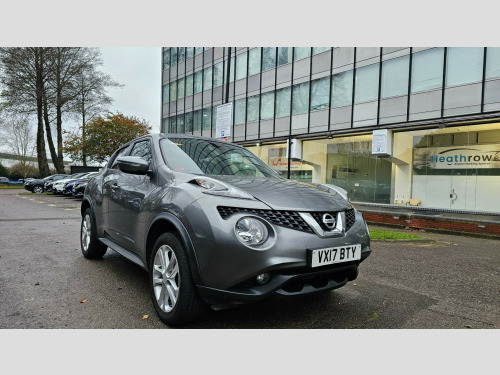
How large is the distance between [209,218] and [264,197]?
453 mm

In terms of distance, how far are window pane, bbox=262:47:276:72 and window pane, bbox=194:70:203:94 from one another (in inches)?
281

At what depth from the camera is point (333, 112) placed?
61.3 feet

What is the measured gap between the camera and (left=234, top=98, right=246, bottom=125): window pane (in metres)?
24.2

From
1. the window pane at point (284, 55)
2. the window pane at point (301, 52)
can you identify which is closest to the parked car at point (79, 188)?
the window pane at point (284, 55)

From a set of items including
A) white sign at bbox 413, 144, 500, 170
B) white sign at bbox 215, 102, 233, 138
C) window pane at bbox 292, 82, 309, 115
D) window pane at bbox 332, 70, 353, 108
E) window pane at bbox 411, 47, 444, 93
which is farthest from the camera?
window pane at bbox 292, 82, 309, 115

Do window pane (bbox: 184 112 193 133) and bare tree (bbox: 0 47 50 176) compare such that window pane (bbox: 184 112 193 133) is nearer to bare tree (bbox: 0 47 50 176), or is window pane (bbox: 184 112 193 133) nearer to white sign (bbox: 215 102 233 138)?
bare tree (bbox: 0 47 50 176)

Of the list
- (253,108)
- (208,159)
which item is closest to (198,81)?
(253,108)

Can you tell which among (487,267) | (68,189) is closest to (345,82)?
(487,267)

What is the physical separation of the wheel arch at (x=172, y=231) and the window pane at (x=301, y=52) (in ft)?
63.5

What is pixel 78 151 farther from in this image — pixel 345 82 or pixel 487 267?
pixel 487 267

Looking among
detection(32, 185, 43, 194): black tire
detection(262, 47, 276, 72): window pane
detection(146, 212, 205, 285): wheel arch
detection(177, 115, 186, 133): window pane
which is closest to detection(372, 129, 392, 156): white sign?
detection(262, 47, 276, 72): window pane

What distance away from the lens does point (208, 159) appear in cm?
357

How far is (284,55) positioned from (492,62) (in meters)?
11.5

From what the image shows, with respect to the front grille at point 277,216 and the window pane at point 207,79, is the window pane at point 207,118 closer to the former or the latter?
the window pane at point 207,79
